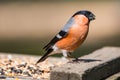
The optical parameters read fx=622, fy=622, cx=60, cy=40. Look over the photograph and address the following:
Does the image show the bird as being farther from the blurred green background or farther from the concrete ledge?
the blurred green background

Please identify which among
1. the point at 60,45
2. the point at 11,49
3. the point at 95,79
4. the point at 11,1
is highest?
the point at 11,1

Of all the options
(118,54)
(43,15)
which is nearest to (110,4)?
(43,15)

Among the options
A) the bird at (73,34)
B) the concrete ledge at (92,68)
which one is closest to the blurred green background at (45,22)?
the concrete ledge at (92,68)

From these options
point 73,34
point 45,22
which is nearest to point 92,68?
point 73,34

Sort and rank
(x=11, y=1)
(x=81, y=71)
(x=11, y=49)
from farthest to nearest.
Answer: (x=11, y=1) → (x=11, y=49) → (x=81, y=71)

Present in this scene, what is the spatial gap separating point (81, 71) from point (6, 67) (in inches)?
52.6

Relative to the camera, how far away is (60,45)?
6672 mm

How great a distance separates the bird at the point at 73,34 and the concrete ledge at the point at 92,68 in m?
0.21

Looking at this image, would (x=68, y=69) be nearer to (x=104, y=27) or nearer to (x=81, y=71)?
(x=81, y=71)

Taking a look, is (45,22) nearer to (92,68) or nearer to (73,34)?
(73,34)

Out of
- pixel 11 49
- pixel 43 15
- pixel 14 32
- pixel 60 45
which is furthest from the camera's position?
pixel 43 15

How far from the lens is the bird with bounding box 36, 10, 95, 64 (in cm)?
652

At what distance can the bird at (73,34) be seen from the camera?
6.52 m

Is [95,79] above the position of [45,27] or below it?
below
